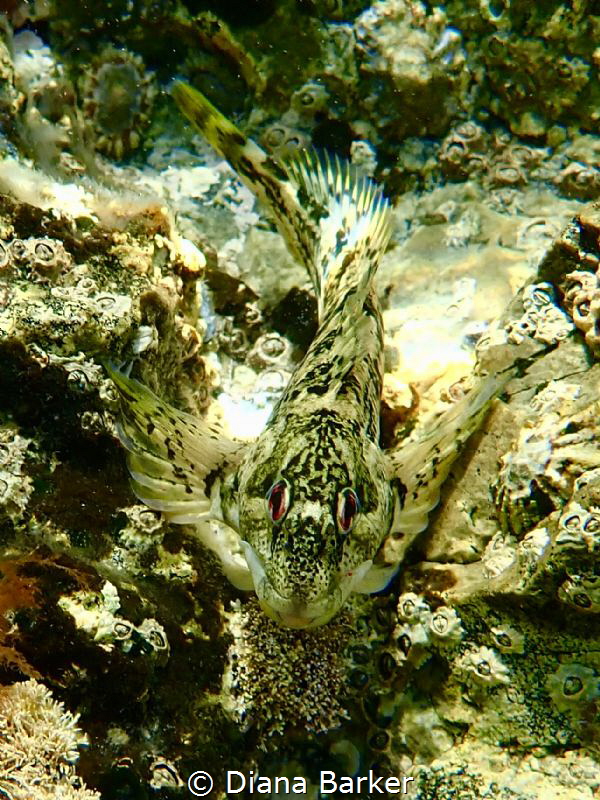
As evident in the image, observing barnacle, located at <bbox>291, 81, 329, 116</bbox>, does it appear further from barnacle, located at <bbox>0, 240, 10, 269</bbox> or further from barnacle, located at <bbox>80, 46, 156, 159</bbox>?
barnacle, located at <bbox>0, 240, 10, 269</bbox>

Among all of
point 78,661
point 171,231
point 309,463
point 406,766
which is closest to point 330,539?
point 309,463

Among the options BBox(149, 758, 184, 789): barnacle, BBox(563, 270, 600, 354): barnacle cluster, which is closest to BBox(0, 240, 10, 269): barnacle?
BBox(149, 758, 184, 789): barnacle

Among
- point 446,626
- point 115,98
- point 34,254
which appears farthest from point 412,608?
point 115,98

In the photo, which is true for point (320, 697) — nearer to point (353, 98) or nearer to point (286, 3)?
point (353, 98)

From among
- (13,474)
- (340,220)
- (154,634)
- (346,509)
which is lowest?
(154,634)

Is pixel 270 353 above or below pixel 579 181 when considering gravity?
below

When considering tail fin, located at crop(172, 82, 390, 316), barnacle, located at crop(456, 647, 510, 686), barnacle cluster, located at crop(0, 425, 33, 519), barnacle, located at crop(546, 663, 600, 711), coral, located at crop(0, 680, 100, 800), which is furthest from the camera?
tail fin, located at crop(172, 82, 390, 316)

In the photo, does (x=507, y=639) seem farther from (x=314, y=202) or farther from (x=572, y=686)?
(x=314, y=202)
